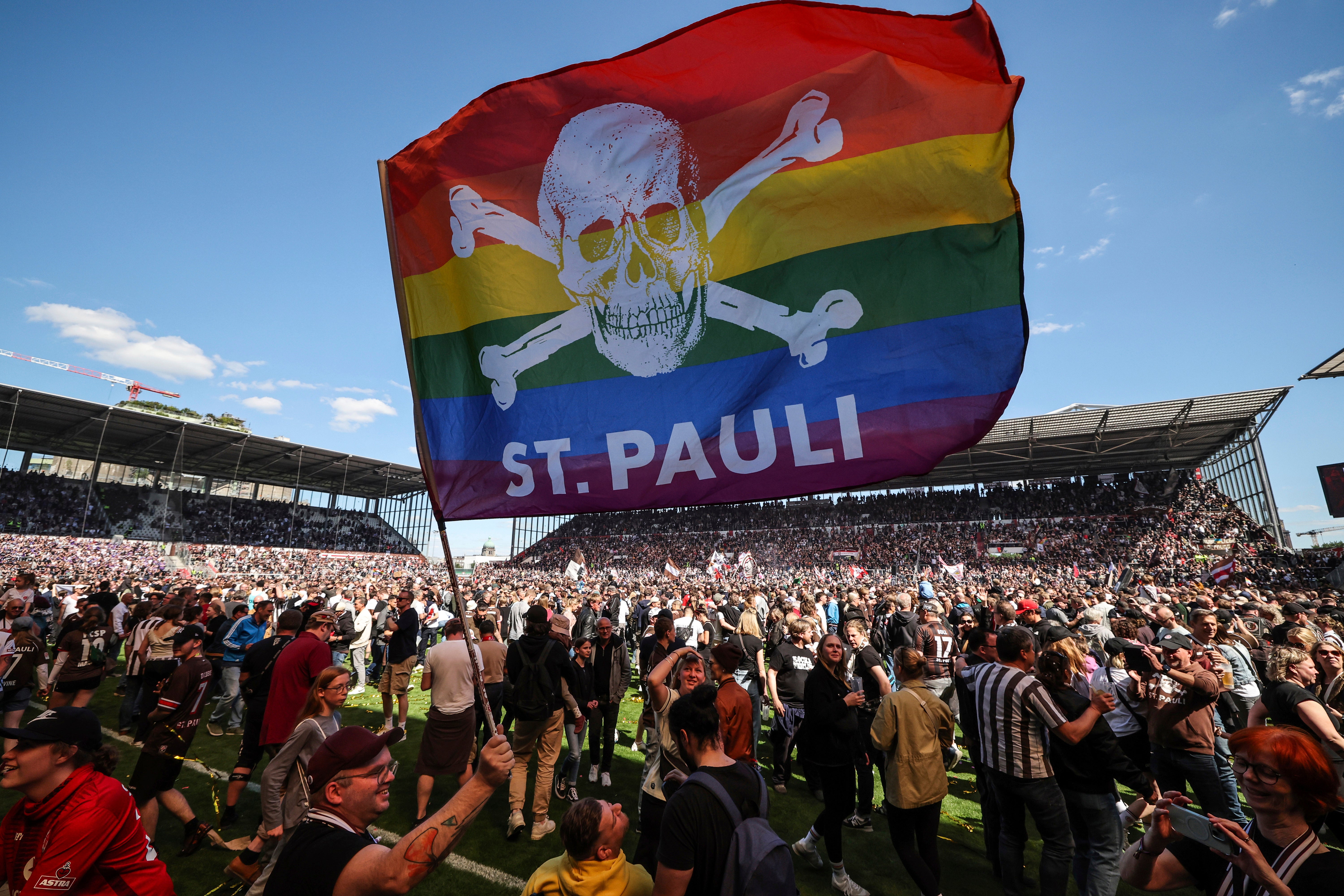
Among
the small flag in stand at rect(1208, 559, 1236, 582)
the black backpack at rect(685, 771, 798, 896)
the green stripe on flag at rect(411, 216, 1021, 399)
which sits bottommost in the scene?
the black backpack at rect(685, 771, 798, 896)

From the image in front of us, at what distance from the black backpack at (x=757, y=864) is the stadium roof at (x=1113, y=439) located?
76.9 feet

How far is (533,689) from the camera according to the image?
512cm

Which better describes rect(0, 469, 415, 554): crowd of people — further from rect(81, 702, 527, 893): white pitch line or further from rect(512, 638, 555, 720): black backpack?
rect(512, 638, 555, 720): black backpack

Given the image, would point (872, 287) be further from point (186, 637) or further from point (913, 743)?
point (186, 637)

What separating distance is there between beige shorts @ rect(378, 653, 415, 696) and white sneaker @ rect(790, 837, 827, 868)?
206 inches

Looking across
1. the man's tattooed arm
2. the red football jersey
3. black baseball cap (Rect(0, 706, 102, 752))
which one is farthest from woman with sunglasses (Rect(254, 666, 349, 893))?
the man's tattooed arm

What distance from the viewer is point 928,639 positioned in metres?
6.97

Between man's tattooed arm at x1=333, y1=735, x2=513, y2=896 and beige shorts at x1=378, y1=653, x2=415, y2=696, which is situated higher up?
man's tattooed arm at x1=333, y1=735, x2=513, y2=896

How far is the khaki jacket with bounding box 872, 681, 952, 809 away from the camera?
3725 mm

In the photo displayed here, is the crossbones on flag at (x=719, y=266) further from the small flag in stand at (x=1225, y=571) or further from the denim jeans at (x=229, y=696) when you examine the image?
the small flag in stand at (x=1225, y=571)

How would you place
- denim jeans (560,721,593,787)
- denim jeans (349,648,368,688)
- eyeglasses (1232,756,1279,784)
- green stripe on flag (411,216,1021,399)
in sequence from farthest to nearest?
denim jeans (349,648,368,688) < denim jeans (560,721,593,787) < green stripe on flag (411,216,1021,399) < eyeglasses (1232,756,1279,784)

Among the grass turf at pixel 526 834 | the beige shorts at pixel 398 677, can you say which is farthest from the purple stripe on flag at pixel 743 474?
the beige shorts at pixel 398 677

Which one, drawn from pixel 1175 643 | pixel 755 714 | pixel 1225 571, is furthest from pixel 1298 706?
pixel 1225 571

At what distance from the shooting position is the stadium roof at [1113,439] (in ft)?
83.6
